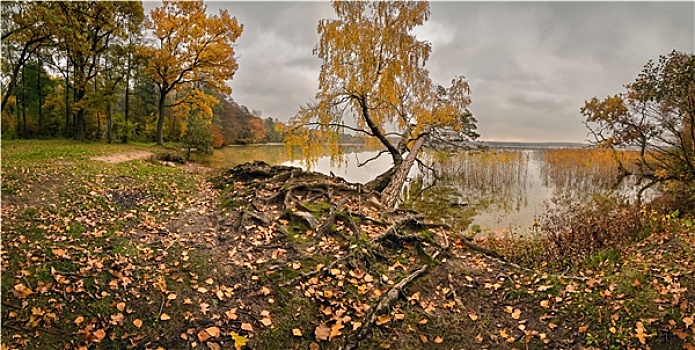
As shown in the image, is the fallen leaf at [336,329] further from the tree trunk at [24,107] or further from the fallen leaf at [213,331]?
the tree trunk at [24,107]

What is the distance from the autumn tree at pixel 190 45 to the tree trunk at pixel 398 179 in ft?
48.7

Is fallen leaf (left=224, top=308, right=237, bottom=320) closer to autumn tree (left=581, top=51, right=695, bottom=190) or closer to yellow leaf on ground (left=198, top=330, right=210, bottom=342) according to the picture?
yellow leaf on ground (left=198, top=330, right=210, bottom=342)

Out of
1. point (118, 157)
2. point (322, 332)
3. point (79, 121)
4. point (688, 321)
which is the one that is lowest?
point (322, 332)

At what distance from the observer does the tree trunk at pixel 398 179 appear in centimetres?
952

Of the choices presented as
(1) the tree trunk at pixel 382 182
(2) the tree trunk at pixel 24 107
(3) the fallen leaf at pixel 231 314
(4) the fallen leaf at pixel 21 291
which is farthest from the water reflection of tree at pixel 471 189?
(2) the tree trunk at pixel 24 107

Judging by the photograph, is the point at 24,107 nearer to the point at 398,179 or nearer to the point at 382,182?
the point at 382,182

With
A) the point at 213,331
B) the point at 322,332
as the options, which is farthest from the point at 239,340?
the point at 322,332

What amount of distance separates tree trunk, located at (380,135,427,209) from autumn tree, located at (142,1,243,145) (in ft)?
48.7

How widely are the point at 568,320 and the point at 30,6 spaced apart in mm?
15264

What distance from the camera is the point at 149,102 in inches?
1318

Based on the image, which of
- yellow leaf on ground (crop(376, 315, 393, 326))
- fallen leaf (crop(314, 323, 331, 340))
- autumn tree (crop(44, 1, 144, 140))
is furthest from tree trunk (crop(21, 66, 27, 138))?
yellow leaf on ground (crop(376, 315, 393, 326))

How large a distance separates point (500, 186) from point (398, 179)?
876 cm

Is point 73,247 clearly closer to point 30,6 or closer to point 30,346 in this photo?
point 30,346

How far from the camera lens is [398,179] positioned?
1057cm
